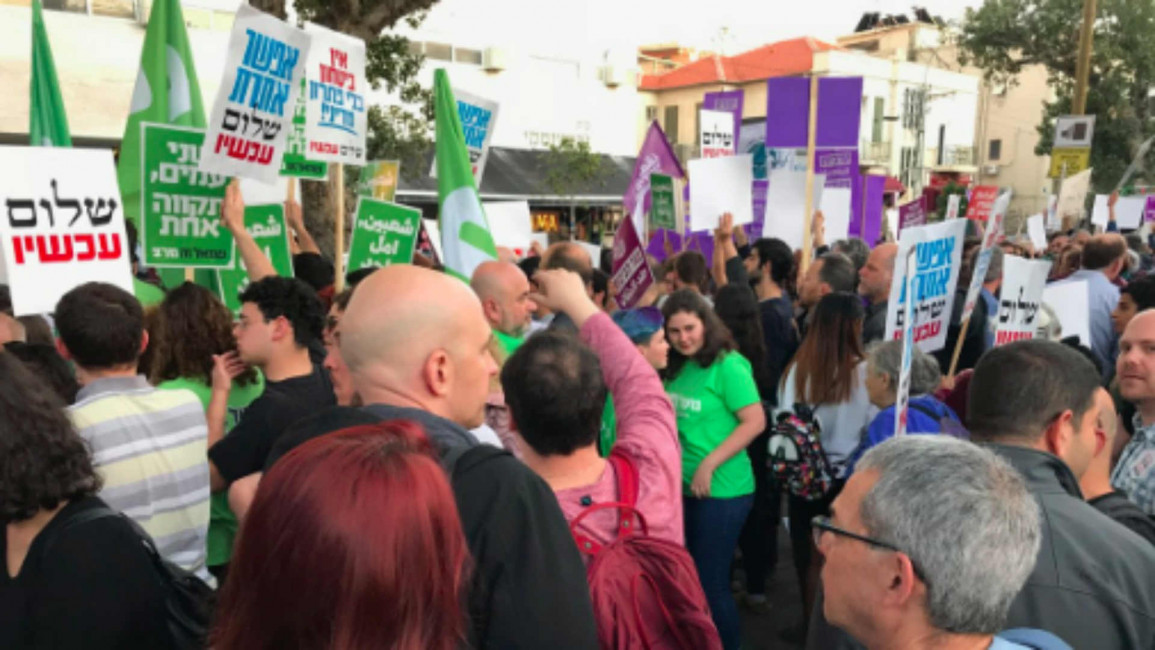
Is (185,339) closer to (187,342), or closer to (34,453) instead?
(187,342)

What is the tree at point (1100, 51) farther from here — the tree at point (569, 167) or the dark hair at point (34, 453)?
the dark hair at point (34, 453)

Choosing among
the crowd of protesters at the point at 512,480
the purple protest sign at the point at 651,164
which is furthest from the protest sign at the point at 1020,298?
the purple protest sign at the point at 651,164

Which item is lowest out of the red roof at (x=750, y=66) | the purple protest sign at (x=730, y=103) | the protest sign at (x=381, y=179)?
the protest sign at (x=381, y=179)

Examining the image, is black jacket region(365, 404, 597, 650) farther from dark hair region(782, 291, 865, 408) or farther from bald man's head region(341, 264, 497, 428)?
dark hair region(782, 291, 865, 408)

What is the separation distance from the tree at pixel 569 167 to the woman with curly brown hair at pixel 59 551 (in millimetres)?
24426

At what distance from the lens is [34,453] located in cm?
190

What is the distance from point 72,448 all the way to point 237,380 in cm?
159

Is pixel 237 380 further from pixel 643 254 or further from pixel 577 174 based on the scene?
pixel 577 174

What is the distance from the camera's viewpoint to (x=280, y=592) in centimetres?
112

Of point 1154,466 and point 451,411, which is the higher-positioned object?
point 451,411

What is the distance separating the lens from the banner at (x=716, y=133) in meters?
9.60

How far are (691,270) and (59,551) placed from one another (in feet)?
15.9

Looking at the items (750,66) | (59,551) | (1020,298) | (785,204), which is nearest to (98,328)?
(59,551)

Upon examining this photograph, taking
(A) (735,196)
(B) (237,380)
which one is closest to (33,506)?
(B) (237,380)
